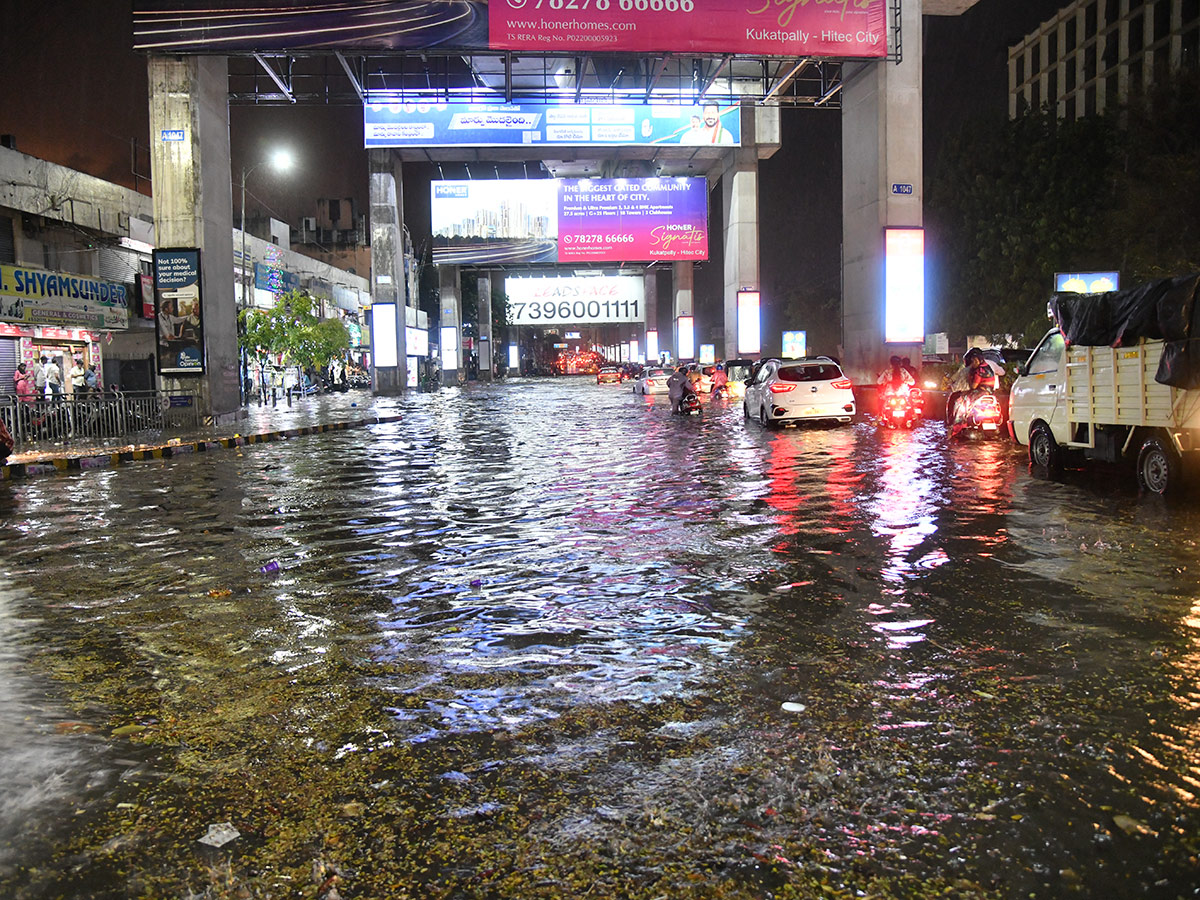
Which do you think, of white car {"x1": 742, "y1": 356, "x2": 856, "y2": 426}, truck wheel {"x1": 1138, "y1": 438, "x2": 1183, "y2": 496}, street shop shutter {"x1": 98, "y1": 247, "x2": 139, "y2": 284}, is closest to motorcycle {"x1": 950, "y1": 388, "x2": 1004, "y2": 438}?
white car {"x1": 742, "y1": 356, "x2": 856, "y2": 426}

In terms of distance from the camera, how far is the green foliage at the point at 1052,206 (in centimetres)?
3669

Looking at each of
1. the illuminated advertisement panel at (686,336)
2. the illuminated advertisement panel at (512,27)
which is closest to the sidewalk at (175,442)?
the illuminated advertisement panel at (512,27)

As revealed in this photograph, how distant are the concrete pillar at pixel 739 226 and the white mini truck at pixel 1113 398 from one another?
34650 millimetres

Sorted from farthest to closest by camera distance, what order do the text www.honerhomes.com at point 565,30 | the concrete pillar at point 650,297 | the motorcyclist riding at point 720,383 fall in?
Result: 1. the concrete pillar at point 650,297
2. the motorcyclist riding at point 720,383
3. the text www.honerhomes.com at point 565,30

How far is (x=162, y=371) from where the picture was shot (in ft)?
88.2

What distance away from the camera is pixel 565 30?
83.1ft

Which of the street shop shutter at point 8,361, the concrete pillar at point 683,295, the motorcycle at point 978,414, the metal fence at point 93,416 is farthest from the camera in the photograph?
the concrete pillar at point 683,295

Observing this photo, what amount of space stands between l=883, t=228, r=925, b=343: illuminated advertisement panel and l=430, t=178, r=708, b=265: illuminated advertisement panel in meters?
21.4

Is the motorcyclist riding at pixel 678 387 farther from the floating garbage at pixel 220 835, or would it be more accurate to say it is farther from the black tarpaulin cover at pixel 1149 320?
the floating garbage at pixel 220 835

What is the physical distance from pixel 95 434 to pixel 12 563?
17.8 metres

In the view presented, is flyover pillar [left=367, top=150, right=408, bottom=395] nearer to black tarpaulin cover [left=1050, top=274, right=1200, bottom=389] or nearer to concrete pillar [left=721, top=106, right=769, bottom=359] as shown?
concrete pillar [left=721, top=106, right=769, bottom=359]

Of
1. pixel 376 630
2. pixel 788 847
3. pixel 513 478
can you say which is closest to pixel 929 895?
pixel 788 847

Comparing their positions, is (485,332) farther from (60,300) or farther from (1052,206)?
(60,300)

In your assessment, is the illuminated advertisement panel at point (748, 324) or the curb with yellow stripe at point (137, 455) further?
the illuminated advertisement panel at point (748, 324)
